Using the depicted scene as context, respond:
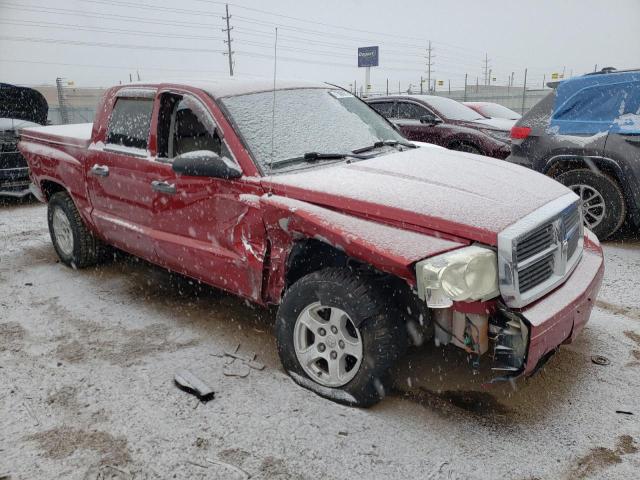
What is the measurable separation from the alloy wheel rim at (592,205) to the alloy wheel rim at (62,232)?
5.18 m

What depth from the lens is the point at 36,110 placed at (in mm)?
9164

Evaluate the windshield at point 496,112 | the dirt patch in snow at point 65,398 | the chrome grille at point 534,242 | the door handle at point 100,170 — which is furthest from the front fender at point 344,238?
the windshield at point 496,112

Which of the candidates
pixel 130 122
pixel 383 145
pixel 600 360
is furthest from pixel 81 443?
pixel 600 360

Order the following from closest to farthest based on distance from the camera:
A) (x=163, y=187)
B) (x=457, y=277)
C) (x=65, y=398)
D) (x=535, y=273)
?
1. (x=457, y=277)
2. (x=535, y=273)
3. (x=65, y=398)
4. (x=163, y=187)

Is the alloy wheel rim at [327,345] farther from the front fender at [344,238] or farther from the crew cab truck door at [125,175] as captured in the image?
the crew cab truck door at [125,175]

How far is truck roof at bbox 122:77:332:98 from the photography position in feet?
12.1

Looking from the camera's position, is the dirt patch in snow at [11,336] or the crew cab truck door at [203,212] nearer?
the crew cab truck door at [203,212]

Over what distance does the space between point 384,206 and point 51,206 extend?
3.98 metres

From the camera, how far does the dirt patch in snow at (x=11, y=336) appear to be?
3744 millimetres

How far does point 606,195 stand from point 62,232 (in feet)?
18.2

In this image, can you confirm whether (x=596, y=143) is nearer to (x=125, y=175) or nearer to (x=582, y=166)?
(x=582, y=166)

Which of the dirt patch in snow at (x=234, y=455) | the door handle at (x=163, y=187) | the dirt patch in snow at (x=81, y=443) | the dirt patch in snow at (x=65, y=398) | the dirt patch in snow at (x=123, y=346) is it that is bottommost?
the dirt patch in snow at (x=234, y=455)

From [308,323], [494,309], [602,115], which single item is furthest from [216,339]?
[602,115]

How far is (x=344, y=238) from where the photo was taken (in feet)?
8.89
